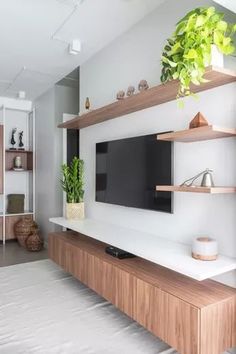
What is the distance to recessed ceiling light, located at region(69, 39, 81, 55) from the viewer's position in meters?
2.76

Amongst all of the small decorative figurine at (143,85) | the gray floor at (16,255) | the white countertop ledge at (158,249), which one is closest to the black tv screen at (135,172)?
the white countertop ledge at (158,249)

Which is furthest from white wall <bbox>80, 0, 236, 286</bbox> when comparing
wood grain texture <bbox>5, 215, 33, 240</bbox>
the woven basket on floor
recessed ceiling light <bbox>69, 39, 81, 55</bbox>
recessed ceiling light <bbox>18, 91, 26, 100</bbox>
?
wood grain texture <bbox>5, 215, 33, 240</bbox>

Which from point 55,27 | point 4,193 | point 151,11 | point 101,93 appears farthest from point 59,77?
point 4,193

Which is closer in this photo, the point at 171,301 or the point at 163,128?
the point at 171,301

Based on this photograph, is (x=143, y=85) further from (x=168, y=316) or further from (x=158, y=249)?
(x=168, y=316)

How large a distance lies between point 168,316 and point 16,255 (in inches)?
115

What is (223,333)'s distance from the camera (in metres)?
1.53

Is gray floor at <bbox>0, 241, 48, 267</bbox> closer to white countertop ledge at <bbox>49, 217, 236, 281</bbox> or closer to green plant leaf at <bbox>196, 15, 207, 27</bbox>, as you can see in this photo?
white countertop ledge at <bbox>49, 217, 236, 281</bbox>

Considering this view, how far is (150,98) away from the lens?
2121 millimetres

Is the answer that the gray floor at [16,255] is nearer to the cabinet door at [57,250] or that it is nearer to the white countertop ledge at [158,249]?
the cabinet door at [57,250]

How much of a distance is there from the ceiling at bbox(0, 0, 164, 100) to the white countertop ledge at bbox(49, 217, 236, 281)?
5.99 ft

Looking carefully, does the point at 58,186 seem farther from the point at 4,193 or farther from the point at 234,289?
the point at 234,289

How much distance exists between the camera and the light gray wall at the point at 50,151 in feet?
13.7

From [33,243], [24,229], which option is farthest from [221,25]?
[24,229]
